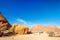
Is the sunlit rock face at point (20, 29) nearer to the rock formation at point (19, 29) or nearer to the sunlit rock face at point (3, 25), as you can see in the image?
the rock formation at point (19, 29)

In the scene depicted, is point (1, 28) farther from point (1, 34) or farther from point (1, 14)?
point (1, 14)

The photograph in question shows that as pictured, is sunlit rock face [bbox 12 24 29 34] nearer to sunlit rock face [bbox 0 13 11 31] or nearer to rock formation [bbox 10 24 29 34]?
rock formation [bbox 10 24 29 34]

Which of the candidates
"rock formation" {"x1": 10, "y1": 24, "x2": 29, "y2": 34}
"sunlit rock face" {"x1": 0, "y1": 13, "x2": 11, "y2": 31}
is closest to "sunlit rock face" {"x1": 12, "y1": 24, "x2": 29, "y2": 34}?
"rock formation" {"x1": 10, "y1": 24, "x2": 29, "y2": 34}

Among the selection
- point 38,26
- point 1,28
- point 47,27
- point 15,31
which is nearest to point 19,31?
point 15,31

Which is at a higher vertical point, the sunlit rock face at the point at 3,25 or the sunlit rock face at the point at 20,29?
the sunlit rock face at the point at 3,25

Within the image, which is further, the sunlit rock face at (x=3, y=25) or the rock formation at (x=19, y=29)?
the rock formation at (x=19, y=29)

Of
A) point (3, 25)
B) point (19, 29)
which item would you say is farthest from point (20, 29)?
point (3, 25)

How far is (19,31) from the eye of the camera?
12.9 meters

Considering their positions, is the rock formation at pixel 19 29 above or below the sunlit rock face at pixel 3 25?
below

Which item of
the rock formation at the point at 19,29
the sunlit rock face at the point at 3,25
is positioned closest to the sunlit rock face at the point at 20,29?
the rock formation at the point at 19,29

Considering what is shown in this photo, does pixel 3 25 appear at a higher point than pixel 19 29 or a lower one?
higher

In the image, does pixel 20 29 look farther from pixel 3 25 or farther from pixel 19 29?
pixel 3 25

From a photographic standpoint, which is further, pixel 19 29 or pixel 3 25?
pixel 19 29

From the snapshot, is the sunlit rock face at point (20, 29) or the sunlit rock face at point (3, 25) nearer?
the sunlit rock face at point (3, 25)
